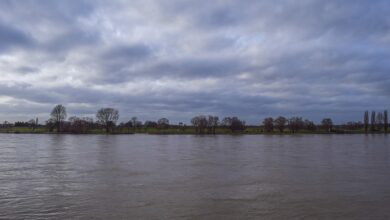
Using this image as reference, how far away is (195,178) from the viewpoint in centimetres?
1992

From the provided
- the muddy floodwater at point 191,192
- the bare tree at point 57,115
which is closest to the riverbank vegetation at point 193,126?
the bare tree at point 57,115

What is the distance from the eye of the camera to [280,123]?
480 feet

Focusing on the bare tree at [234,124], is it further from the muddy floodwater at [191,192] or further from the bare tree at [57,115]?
the muddy floodwater at [191,192]

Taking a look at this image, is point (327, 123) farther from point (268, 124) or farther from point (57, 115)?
point (57, 115)

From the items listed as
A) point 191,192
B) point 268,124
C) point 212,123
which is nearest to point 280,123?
point 268,124

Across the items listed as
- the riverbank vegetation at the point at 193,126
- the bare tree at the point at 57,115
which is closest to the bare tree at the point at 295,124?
the riverbank vegetation at the point at 193,126

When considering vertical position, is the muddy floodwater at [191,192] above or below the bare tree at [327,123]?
below

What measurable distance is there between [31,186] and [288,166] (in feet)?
50.3

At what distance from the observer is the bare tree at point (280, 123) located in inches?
5725

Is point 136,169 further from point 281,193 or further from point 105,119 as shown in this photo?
point 105,119

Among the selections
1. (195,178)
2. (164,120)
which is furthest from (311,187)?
(164,120)

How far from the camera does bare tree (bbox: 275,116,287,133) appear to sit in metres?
145

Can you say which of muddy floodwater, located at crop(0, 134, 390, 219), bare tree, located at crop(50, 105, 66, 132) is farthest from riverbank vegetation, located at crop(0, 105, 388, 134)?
muddy floodwater, located at crop(0, 134, 390, 219)

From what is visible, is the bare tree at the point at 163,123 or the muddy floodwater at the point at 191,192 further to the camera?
the bare tree at the point at 163,123
